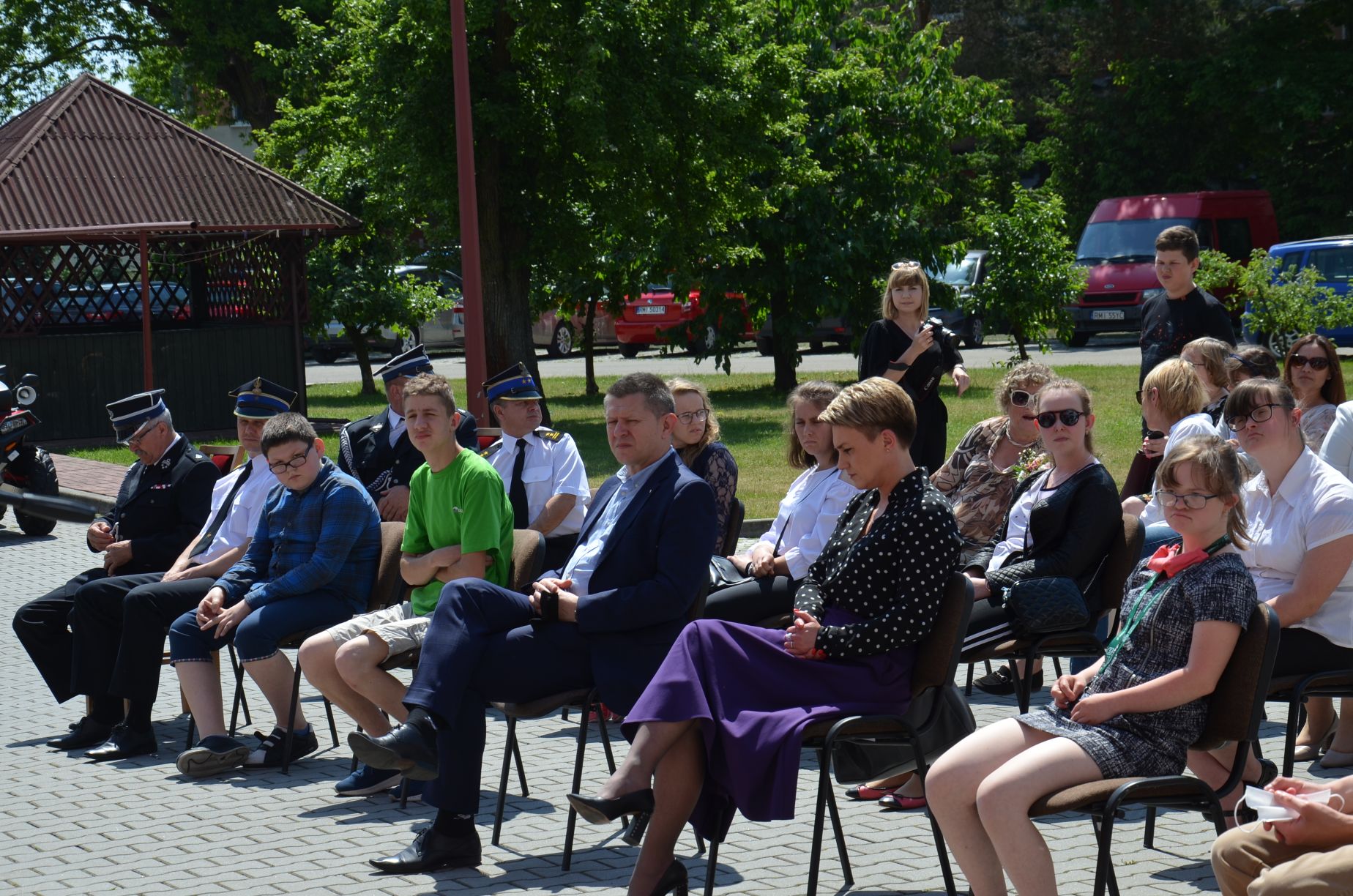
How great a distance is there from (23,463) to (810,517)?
407 inches

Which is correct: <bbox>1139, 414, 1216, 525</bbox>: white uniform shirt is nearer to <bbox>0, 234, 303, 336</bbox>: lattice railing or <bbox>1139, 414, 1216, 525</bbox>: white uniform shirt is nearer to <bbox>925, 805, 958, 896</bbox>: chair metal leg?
<bbox>925, 805, 958, 896</bbox>: chair metal leg

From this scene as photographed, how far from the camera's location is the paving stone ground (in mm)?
→ 5289

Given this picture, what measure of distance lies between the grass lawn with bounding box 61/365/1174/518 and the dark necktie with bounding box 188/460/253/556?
5886mm

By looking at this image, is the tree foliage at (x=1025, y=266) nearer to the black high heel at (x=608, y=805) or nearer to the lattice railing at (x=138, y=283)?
the lattice railing at (x=138, y=283)

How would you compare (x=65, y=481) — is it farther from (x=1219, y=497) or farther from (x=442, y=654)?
(x=1219, y=497)

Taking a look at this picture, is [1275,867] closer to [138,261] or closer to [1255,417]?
[1255,417]

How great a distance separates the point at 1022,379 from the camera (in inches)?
286

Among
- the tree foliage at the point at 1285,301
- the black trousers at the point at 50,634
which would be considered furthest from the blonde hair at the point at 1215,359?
the tree foliage at the point at 1285,301

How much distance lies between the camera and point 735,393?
2420 centimetres

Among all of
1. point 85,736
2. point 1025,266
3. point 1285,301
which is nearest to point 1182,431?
point 85,736

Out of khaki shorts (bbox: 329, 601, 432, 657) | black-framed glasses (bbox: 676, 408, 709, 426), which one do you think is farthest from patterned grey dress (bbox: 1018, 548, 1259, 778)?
black-framed glasses (bbox: 676, 408, 709, 426)

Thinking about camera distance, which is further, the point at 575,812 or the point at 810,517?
the point at 810,517

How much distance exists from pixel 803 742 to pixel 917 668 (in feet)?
1.56

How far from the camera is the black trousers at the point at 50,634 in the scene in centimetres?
787
